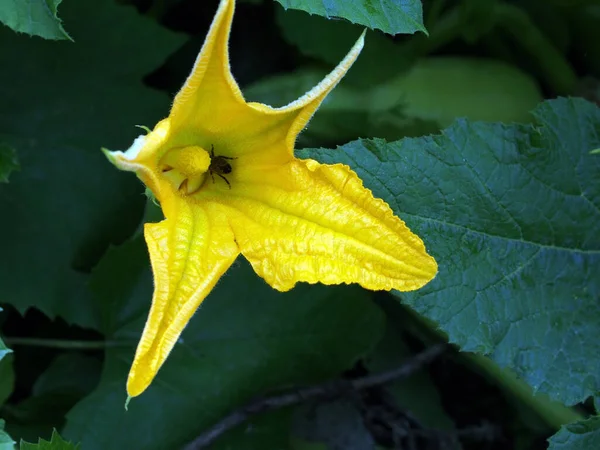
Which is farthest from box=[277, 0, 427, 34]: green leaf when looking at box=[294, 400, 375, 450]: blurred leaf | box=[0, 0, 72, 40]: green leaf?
box=[294, 400, 375, 450]: blurred leaf

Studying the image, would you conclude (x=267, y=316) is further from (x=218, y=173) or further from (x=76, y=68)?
(x=76, y=68)

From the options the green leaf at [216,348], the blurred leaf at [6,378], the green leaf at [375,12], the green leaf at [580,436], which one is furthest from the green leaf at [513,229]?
the blurred leaf at [6,378]

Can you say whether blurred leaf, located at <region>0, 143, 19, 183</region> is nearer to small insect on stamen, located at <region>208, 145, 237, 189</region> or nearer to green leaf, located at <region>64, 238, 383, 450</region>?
green leaf, located at <region>64, 238, 383, 450</region>

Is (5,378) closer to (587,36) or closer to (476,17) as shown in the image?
(476,17)

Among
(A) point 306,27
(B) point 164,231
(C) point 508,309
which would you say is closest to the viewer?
(B) point 164,231

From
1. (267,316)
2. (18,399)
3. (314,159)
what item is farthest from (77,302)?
(314,159)

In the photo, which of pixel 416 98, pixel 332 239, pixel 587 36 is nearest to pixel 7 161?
pixel 332 239
